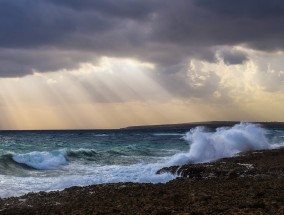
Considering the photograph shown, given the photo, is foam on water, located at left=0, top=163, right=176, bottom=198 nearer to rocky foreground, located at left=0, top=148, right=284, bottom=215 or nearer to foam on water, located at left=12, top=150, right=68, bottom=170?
rocky foreground, located at left=0, top=148, right=284, bottom=215

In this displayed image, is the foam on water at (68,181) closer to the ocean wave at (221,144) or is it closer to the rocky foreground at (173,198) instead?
the rocky foreground at (173,198)

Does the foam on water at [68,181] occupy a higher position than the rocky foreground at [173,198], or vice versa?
the rocky foreground at [173,198]

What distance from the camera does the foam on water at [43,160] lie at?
2776 centimetres

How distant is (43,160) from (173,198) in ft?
63.3

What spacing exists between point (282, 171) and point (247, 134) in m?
21.7

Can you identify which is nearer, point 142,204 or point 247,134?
point 142,204

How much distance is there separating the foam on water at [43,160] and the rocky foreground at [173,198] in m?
13.3

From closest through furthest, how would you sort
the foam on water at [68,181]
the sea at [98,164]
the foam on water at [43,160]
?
the foam on water at [68,181] → the sea at [98,164] → the foam on water at [43,160]

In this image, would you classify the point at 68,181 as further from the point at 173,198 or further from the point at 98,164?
the point at 98,164

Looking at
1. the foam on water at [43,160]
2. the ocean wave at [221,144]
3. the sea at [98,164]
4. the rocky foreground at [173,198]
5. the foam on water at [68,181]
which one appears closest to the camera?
the rocky foreground at [173,198]

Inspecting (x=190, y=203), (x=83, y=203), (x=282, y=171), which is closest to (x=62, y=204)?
(x=83, y=203)

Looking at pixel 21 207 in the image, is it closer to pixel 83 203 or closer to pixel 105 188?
pixel 83 203

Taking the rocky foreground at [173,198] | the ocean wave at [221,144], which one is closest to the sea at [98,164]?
the ocean wave at [221,144]

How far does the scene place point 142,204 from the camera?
11141mm
